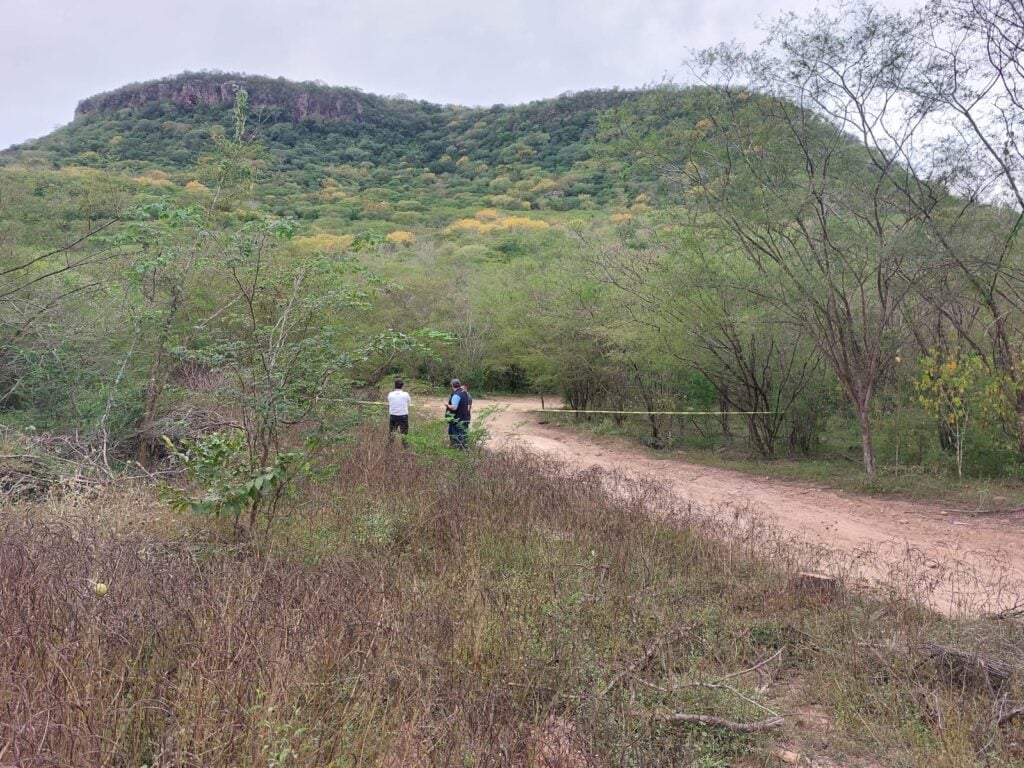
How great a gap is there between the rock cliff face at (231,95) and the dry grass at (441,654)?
45433 mm

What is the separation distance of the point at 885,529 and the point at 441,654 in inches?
266

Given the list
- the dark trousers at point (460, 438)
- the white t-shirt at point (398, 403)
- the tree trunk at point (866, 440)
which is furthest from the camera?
the white t-shirt at point (398, 403)

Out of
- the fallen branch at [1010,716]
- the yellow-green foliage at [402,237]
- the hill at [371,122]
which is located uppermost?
the hill at [371,122]

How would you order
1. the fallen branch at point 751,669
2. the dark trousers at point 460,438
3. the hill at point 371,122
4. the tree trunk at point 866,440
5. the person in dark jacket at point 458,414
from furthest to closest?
the hill at point 371,122
the tree trunk at point 866,440
the person in dark jacket at point 458,414
the dark trousers at point 460,438
the fallen branch at point 751,669

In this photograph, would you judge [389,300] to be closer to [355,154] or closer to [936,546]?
[936,546]

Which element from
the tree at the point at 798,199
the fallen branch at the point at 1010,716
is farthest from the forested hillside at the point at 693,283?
the fallen branch at the point at 1010,716

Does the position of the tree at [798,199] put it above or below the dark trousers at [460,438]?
above

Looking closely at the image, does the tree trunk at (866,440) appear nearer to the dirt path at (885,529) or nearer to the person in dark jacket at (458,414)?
the dirt path at (885,529)

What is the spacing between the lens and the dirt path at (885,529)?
544 cm

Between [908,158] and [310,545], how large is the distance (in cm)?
996

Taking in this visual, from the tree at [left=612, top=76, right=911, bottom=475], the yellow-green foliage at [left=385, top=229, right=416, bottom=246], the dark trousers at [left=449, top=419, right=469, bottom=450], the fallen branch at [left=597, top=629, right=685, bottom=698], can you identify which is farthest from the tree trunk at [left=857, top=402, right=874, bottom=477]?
the yellow-green foliage at [left=385, top=229, right=416, bottom=246]

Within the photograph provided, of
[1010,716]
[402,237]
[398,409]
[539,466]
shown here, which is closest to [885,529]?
[539,466]

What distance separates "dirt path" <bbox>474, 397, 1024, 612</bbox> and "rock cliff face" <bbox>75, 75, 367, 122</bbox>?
4263 centimetres

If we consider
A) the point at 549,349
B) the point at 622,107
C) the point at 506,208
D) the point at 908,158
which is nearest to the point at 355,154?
the point at 506,208
